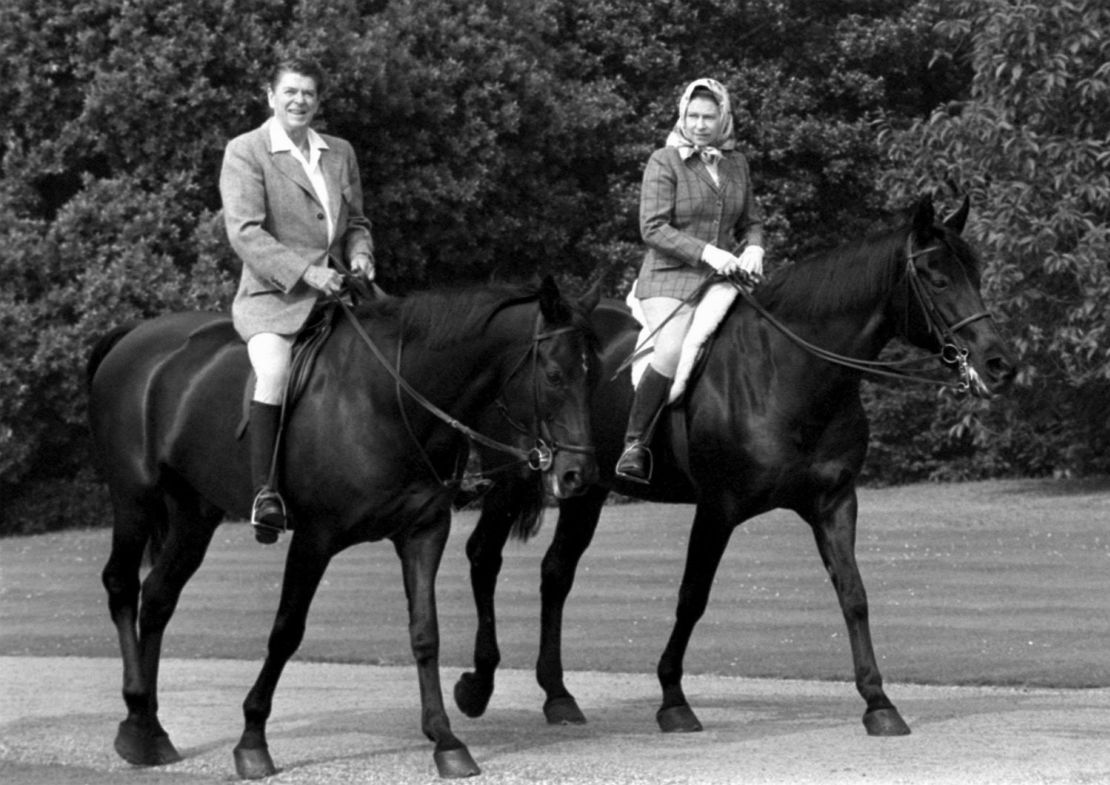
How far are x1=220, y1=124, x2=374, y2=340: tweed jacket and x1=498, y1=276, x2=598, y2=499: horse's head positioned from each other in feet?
4.01

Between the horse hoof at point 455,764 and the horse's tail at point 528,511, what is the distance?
2810 millimetres

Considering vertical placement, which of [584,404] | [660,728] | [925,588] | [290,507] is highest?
[584,404]

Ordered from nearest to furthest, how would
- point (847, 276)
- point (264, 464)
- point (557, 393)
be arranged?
point (557, 393)
point (264, 464)
point (847, 276)

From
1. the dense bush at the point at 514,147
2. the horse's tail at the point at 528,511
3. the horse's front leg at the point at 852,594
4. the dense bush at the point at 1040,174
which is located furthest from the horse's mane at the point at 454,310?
the dense bush at the point at 514,147

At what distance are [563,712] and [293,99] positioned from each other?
3390 mm

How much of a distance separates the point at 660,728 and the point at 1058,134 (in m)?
20.5

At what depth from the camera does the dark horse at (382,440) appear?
339 inches

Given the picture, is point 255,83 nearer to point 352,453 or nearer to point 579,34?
point 579,34

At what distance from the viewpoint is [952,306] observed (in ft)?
31.4

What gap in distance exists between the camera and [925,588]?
1892 centimetres

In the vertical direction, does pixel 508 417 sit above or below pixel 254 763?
above

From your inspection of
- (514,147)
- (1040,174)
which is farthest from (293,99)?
(514,147)

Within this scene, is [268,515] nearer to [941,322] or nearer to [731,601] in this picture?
[941,322]

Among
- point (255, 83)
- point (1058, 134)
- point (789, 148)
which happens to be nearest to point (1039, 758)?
point (1058, 134)
